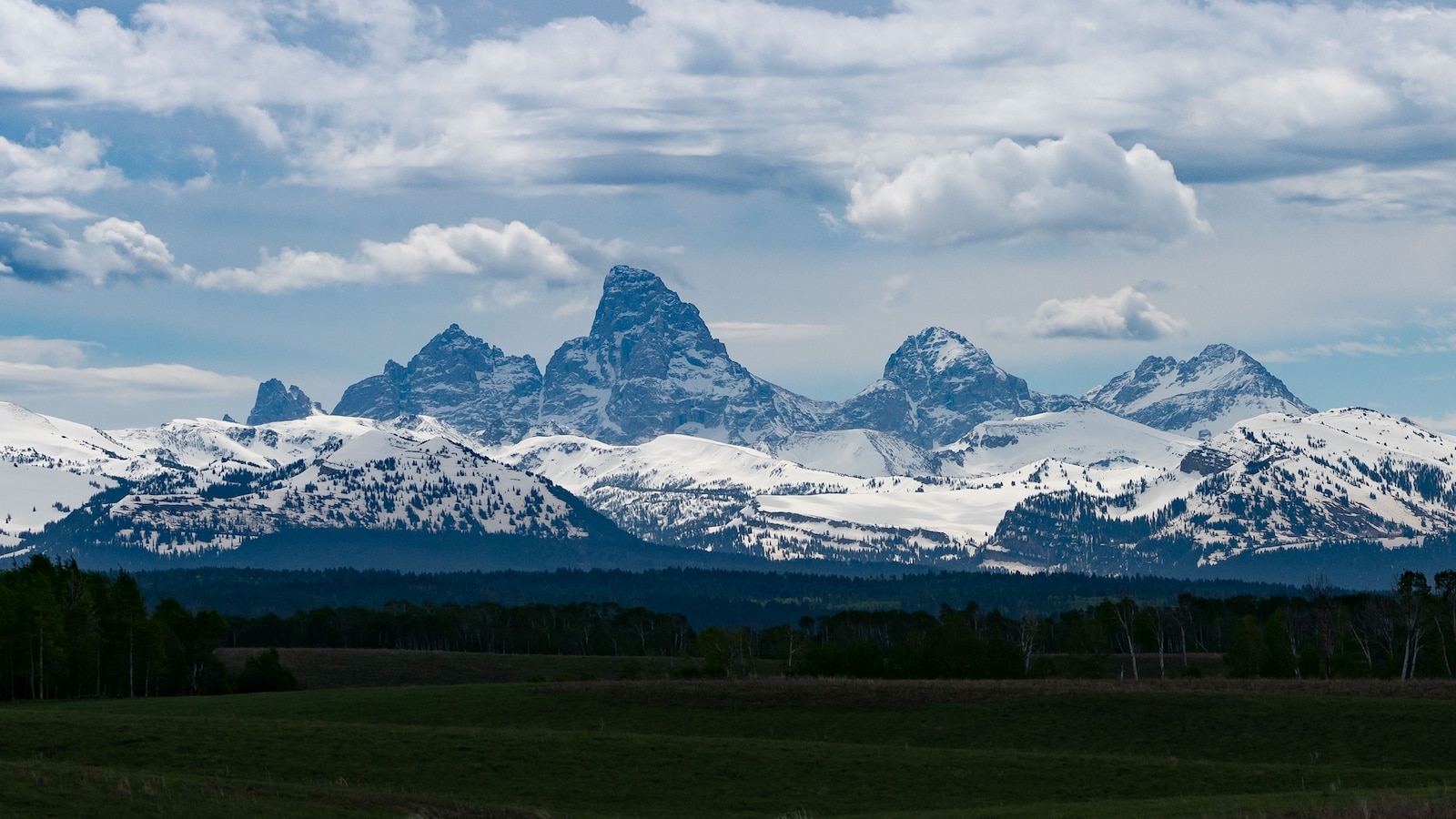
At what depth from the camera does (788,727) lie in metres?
90.4

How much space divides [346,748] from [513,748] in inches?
307

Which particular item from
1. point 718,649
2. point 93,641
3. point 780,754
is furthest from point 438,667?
point 780,754

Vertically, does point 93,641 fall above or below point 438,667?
above

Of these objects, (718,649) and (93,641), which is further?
(718,649)

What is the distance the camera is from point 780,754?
2852 inches

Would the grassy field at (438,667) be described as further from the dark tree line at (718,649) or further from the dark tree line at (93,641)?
the dark tree line at (93,641)

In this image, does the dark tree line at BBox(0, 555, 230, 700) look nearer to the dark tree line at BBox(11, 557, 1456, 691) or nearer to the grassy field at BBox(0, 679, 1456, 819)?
the dark tree line at BBox(11, 557, 1456, 691)

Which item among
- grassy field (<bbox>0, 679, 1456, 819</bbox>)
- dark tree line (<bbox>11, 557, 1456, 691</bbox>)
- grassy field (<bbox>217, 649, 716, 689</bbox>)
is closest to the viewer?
grassy field (<bbox>0, 679, 1456, 819</bbox>)

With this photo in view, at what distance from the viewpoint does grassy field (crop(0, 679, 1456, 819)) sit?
179 feet

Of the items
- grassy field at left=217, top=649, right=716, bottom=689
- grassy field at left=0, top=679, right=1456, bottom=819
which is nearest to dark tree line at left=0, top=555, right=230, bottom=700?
grassy field at left=0, top=679, right=1456, bottom=819

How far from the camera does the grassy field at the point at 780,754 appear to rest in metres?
54.4

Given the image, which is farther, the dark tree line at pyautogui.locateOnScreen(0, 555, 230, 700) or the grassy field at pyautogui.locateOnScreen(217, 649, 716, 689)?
the grassy field at pyautogui.locateOnScreen(217, 649, 716, 689)

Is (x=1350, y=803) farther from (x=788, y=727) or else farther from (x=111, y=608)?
(x=111, y=608)

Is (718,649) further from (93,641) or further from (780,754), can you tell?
(780,754)
